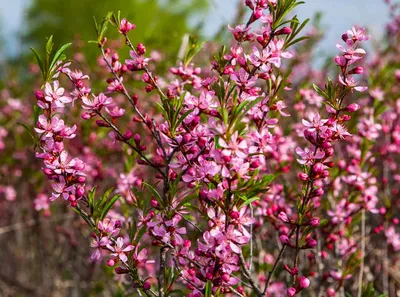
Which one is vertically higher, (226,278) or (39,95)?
(39,95)

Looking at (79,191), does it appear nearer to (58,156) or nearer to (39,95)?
(58,156)

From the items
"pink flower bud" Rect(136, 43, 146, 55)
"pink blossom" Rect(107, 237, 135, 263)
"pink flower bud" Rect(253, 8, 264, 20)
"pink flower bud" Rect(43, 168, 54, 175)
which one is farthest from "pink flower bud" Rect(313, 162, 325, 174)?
"pink flower bud" Rect(43, 168, 54, 175)

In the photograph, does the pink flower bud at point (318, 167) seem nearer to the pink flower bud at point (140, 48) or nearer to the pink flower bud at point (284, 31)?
the pink flower bud at point (284, 31)

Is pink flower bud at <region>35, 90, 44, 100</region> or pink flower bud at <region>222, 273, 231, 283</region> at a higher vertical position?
pink flower bud at <region>35, 90, 44, 100</region>

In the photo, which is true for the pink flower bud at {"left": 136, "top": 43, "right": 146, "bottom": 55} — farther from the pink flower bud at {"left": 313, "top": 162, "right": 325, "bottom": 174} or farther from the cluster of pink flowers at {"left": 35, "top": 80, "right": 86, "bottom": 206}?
the pink flower bud at {"left": 313, "top": 162, "right": 325, "bottom": 174}

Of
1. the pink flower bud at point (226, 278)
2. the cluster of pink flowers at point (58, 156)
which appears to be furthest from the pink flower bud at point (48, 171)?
the pink flower bud at point (226, 278)

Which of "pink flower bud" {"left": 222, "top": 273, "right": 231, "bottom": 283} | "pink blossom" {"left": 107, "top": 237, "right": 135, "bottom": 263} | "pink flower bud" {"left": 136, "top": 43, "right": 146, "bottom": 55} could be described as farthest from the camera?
"pink flower bud" {"left": 136, "top": 43, "right": 146, "bottom": 55}

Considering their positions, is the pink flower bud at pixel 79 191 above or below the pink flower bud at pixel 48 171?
below

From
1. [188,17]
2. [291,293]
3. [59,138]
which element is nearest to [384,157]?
[291,293]

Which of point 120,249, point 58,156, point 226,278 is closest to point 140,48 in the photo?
point 58,156

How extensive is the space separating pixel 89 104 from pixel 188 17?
2837 cm

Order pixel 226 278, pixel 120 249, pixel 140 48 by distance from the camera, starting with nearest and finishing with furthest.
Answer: pixel 226 278
pixel 120 249
pixel 140 48

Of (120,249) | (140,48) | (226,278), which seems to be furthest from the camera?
(140,48)

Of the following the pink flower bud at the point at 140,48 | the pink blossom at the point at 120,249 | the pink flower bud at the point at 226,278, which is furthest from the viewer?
the pink flower bud at the point at 140,48
